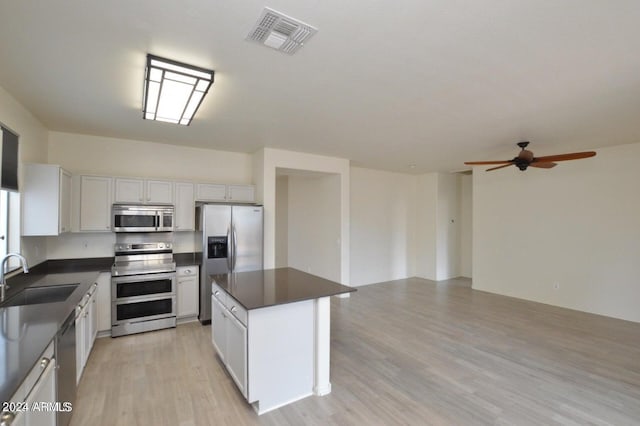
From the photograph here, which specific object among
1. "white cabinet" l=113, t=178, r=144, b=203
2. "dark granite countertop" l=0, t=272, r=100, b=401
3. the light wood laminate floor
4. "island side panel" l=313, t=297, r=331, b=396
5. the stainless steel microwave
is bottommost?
the light wood laminate floor

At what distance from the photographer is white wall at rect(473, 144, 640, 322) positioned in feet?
15.1

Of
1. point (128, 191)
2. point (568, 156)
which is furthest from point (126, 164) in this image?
point (568, 156)

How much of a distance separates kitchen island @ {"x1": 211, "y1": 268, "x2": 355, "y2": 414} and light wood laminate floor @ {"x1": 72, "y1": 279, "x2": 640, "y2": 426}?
142 mm

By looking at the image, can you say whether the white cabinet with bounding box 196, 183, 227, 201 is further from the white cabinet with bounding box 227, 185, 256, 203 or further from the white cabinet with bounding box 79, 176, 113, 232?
the white cabinet with bounding box 79, 176, 113, 232

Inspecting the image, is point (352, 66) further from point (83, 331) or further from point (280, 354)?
point (83, 331)

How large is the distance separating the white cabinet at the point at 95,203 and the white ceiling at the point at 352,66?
73 centimetres

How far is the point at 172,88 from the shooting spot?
2600mm

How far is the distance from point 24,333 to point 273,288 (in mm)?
1656

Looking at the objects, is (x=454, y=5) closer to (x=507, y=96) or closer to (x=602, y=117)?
(x=507, y=96)

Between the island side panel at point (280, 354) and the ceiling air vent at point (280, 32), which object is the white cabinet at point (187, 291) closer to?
the island side panel at point (280, 354)

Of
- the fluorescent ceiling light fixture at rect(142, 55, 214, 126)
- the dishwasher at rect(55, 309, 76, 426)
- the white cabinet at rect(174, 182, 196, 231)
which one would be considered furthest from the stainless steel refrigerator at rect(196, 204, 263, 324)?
the dishwasher at rect(55, 309, 76, 426)

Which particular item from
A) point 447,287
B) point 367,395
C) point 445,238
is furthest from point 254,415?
point 445,238

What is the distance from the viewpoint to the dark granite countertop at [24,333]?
1.21m

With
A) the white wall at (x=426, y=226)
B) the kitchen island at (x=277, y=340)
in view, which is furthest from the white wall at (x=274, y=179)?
the white wall at (x=426, y=226)
